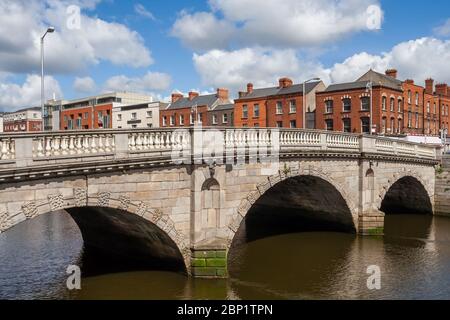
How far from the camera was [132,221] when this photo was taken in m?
15.8

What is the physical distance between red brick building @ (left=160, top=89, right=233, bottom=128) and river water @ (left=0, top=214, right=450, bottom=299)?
33.6m

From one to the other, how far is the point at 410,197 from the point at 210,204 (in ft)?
68.8

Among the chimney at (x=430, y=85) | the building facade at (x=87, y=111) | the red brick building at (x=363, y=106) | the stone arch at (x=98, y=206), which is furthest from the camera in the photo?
the building facade at (x=87, y=111)

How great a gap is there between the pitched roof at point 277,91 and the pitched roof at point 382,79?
17.8 ft

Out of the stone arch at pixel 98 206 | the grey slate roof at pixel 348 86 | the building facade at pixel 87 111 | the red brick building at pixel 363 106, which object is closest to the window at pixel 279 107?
the red brick building at pixel 363 106

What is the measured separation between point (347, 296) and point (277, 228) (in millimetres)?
12333

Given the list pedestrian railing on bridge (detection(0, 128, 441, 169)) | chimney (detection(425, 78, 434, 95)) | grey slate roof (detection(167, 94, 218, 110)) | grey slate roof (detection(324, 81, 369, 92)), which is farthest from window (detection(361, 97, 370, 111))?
pedestrian railing on bridge (detection(0, 128, 441, 169))

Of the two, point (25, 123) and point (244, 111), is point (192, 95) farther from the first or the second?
point (25, 123)

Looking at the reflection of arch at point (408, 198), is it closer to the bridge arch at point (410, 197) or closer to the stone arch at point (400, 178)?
the bridge arch at point (410, 197)

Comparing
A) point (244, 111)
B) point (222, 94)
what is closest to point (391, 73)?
point (244, 111)

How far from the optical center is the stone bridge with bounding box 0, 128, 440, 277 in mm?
11523

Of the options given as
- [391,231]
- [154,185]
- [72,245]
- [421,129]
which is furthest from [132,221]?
[421,129]

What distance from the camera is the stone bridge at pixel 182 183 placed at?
11.5 m
